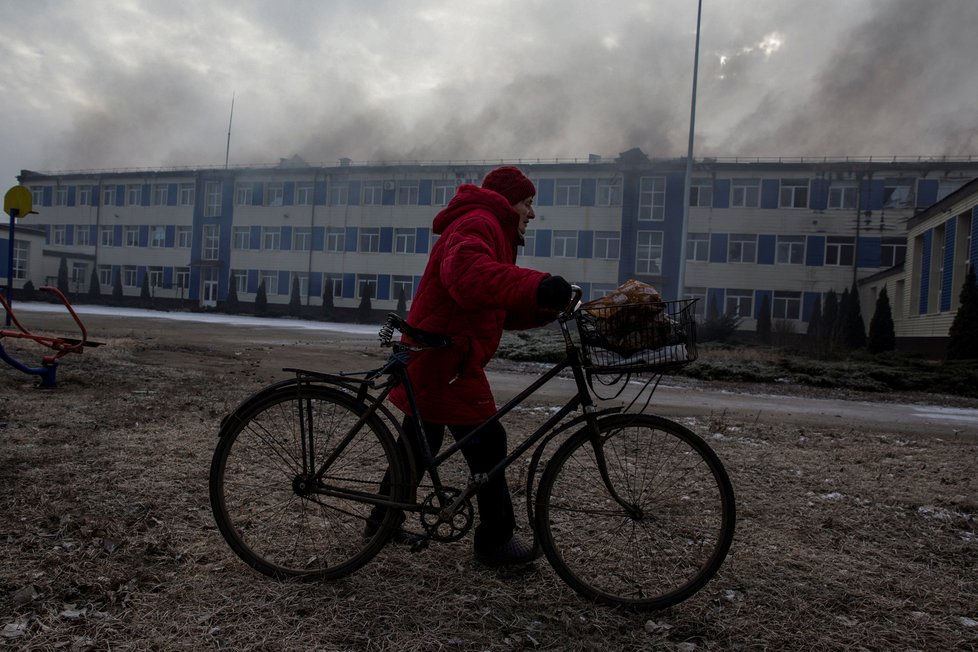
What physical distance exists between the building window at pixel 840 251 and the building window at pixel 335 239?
29.5m

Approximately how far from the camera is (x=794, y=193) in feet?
134

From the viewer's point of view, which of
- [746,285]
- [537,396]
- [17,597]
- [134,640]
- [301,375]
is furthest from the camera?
[746,285]

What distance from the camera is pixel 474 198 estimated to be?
3.14 m

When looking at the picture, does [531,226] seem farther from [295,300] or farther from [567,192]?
[295,300]

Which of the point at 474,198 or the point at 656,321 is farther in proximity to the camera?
the point at 474,198

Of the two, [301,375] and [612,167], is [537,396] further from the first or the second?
[612,167]

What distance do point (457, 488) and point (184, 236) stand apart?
178 feet

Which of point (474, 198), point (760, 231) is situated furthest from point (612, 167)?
point (474, 198)

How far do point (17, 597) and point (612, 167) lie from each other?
42.8m

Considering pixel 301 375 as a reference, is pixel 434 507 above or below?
below

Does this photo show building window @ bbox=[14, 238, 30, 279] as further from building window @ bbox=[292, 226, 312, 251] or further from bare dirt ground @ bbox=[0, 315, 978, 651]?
bare dirt ground @ bbox=[0, 315, 978, 651]

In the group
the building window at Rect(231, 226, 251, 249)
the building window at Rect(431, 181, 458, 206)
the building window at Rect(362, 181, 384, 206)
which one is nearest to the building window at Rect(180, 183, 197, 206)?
the building window at Rect(231, 226, 251, 249)

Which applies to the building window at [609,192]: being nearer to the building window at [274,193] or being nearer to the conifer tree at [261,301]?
the conifer tree at [261,301]

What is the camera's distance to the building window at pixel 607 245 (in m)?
43.2
